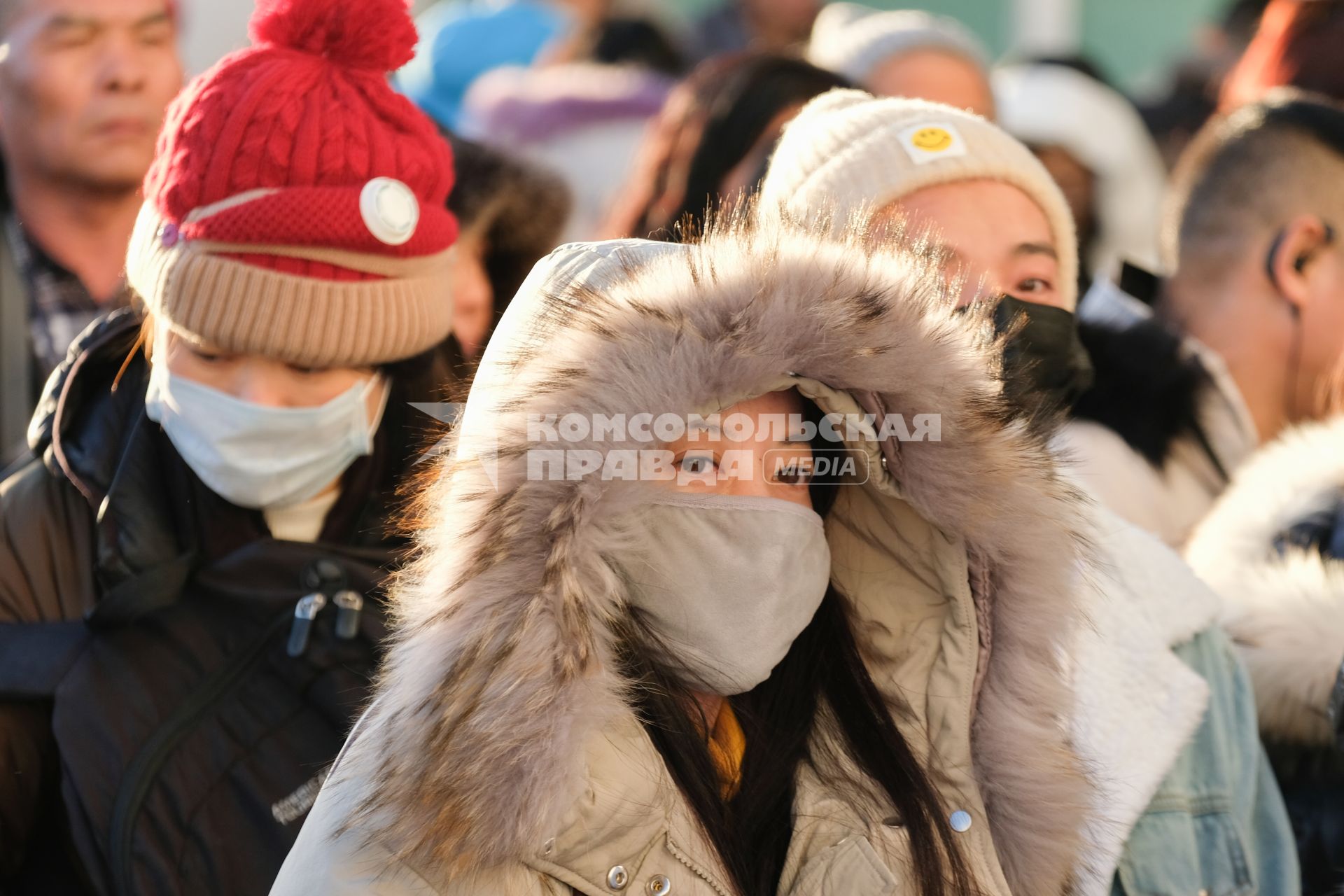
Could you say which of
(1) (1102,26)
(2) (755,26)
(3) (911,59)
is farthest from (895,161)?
(1) (1102,26)

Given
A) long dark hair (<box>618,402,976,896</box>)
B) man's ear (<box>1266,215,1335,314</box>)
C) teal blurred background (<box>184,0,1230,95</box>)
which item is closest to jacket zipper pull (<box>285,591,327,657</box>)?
long dark hair (<box>618,402,976,896</box>)

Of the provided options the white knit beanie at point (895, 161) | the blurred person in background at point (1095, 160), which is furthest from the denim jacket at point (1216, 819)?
the blurred person in background at point (1095, 160)

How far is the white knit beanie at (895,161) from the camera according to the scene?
2.50 meters

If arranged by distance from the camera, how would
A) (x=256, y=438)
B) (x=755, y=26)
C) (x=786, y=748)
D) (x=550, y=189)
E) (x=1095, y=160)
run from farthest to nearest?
(x=755, y=26), (x=1095, y=160), (x=550, y=189), (x=256, y=438), (x=786, y=748)

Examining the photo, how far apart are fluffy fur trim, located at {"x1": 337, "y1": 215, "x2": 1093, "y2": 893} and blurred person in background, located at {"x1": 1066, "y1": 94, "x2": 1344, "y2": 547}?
1.11 metres

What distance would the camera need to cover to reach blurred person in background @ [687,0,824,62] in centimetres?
727

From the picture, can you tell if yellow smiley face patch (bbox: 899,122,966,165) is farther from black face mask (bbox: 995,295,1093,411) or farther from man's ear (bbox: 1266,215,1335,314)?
man's ear (bbox: 1266,215,1335,314)

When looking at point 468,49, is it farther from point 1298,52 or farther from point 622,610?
point 622,610

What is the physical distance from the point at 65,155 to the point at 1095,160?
3993mm

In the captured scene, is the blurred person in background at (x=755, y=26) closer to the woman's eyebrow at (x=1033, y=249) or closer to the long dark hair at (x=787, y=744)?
the woman's eyebrow at (x=1033, y=249)

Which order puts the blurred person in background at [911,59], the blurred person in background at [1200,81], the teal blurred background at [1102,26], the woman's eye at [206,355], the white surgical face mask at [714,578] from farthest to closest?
the teal blurred background at [1102,26]
the blurred person in background at [1200,81]
the blurred person in background at [911,59]
the woman's eye at [206,355]
the white surgical face mask at [714,578]

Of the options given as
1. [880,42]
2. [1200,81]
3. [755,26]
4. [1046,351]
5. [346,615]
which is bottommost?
[755,26]

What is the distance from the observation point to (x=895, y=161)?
252 cm

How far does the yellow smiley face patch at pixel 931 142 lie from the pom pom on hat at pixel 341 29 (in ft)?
3.13
